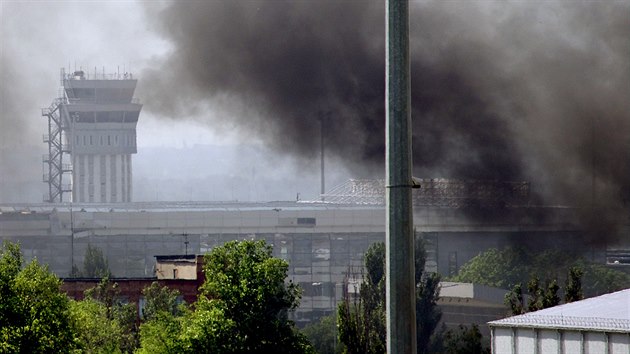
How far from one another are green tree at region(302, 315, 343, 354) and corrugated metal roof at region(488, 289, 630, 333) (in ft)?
151

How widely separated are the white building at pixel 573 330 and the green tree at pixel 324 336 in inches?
1811

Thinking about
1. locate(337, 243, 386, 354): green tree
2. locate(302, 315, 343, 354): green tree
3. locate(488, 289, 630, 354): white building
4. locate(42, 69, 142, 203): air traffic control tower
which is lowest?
locate(302, 315, 343, 354): green tree

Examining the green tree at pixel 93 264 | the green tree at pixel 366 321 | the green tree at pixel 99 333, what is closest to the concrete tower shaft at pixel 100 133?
the green tree at pixel 93 264

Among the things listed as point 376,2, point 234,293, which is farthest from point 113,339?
point 376,2

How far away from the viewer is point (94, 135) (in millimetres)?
187125

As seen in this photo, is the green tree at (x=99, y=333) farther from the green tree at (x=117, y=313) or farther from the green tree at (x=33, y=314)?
the green tree at (x=33, y=314)

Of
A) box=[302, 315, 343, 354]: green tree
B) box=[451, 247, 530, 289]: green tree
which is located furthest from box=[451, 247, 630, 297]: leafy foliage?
box=[302, 315, 343, 354]: green tree

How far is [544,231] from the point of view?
300 feet

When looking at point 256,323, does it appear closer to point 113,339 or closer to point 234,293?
point 234,293

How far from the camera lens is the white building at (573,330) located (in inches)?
670

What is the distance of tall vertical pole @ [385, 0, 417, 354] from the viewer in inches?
341

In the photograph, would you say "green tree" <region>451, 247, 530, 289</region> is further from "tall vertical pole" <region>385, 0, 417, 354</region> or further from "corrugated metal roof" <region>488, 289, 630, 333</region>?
"tall vertical pole" <region>385, 0, 417, 354</region>

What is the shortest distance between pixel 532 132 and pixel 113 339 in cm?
5108

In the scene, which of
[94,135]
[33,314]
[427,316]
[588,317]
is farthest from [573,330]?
[94,135]
